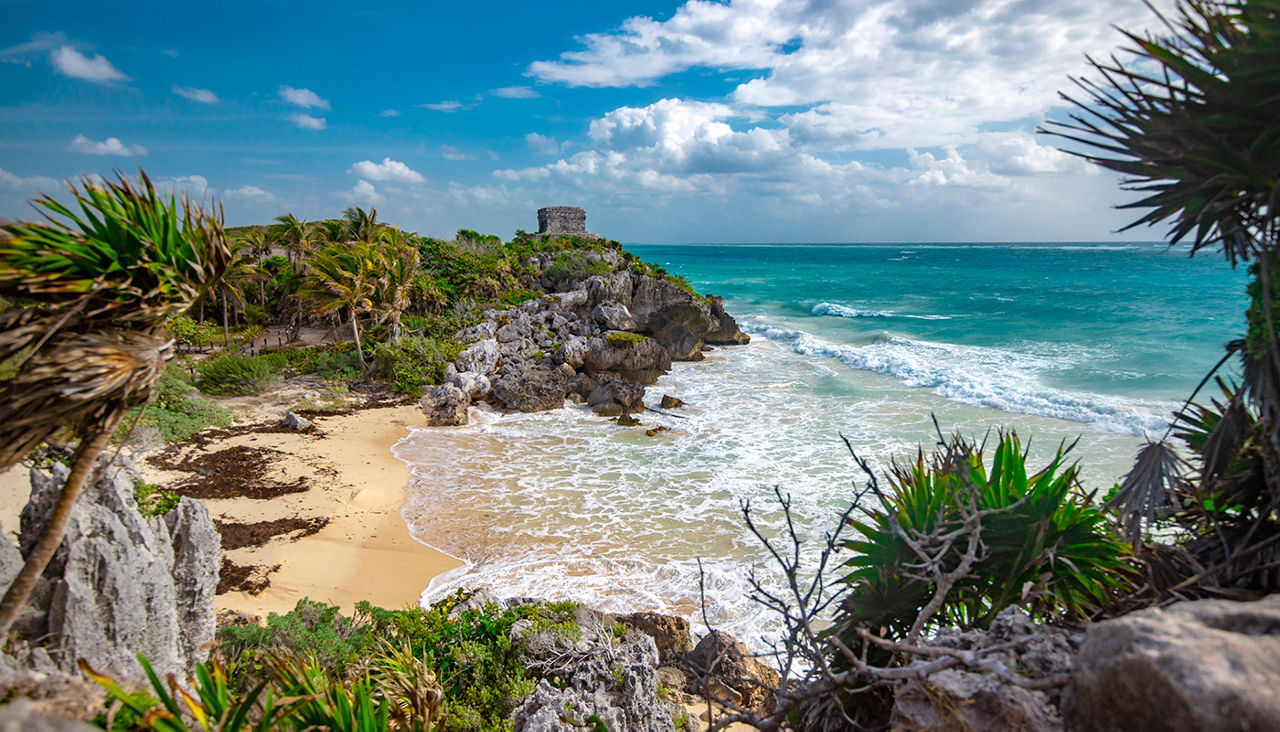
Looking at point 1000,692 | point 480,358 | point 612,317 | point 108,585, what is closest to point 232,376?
point 480,358

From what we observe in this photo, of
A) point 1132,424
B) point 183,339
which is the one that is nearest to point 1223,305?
point 1132,424

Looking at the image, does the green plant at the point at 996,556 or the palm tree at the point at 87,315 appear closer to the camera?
the palm tree at the point at 87,315

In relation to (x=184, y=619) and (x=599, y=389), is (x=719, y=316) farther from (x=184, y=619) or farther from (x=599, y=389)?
(x=184, y=619)

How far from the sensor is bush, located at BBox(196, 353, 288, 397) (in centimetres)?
1611

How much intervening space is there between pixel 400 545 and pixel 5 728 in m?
8.59

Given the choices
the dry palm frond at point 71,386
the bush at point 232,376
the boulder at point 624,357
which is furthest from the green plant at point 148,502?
the boulder at point 624,357

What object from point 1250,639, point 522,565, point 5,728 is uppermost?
point 1250,639

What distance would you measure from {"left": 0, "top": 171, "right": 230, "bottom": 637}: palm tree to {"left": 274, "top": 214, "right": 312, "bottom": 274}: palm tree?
25367mm

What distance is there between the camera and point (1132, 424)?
15.7m

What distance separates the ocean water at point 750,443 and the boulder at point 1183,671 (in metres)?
2.17

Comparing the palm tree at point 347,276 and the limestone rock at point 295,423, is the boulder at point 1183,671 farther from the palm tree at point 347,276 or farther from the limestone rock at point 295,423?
the palm tree at point 347,276

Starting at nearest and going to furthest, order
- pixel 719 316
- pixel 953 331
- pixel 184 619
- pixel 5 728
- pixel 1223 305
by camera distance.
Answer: pixel 5 728 < pixel 184 619 < pixel 719 316 < pixel 953 331 < pixel 1223 305

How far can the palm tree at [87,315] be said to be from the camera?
275 cm

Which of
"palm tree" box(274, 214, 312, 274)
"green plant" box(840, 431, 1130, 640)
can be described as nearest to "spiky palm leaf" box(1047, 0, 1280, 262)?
"green plant" box(840, 431, 1130, 640)
